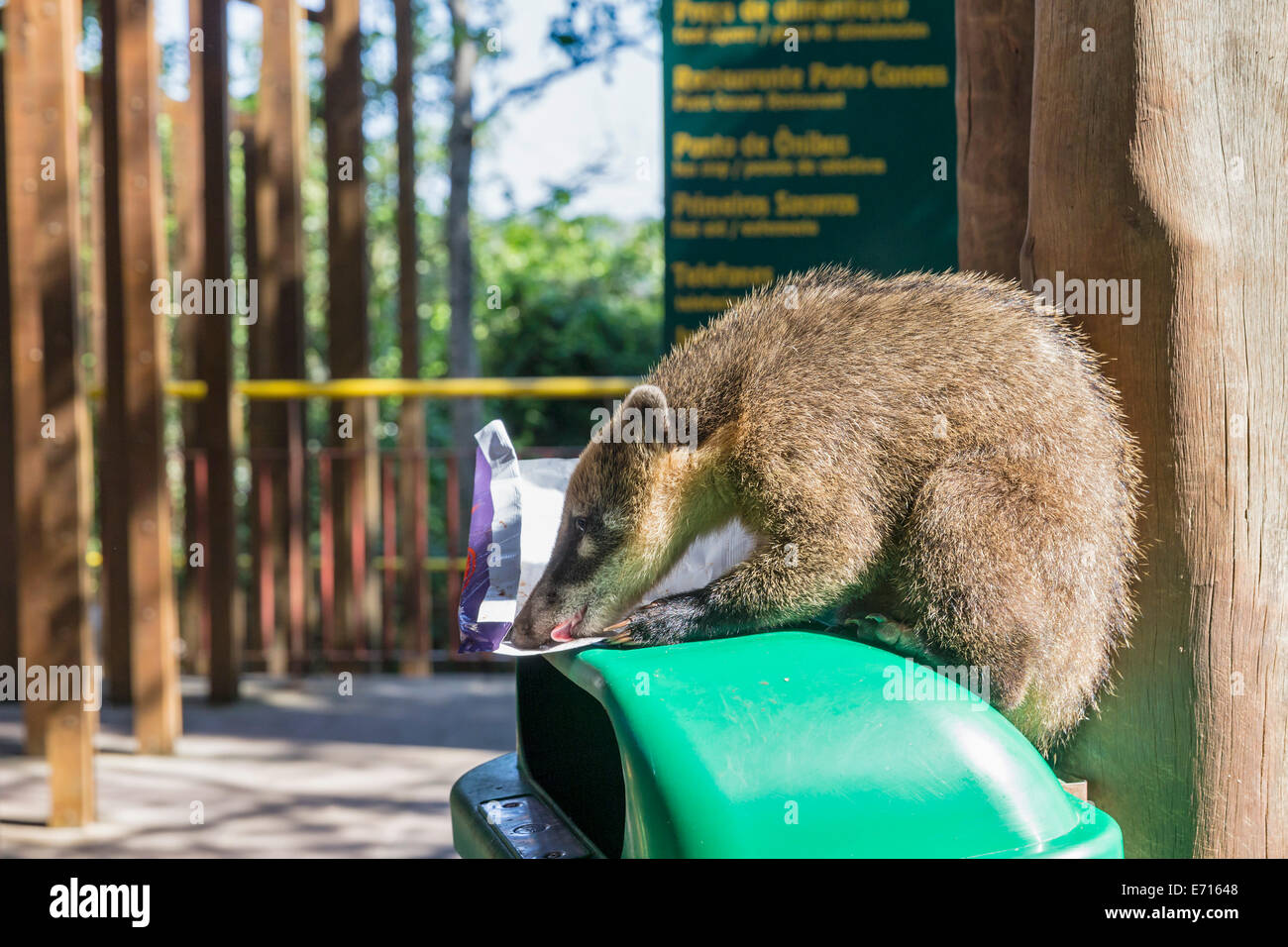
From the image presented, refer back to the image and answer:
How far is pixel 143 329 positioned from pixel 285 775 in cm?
248

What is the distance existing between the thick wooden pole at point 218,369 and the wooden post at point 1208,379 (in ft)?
17.2

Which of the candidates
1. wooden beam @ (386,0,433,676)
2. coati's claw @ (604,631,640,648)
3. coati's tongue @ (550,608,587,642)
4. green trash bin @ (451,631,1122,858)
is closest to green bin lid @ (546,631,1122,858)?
green trash bin @ (451,631,1122,858)

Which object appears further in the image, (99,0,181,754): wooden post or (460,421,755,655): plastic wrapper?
(99,0,181,754): wooden post

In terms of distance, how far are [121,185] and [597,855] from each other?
5022 millimetres

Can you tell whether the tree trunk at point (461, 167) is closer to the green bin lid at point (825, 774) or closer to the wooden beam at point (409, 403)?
the wooden beam at point (409, 403)

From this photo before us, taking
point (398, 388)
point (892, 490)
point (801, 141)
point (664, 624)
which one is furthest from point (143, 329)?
point (892, 490)

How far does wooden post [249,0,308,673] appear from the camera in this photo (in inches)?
278

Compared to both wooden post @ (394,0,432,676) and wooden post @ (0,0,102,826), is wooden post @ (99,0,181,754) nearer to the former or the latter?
wooden post @ (0,0,102,826)

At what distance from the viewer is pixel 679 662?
1741 mm

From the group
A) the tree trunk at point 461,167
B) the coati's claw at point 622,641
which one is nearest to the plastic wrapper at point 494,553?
the coati's claw at point 622,641

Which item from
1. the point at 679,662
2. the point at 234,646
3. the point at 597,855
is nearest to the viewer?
the point at 679,662

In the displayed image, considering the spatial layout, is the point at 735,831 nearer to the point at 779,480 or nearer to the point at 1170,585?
the point at 779,480

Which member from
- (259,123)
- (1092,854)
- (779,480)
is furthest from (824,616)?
(259,123)

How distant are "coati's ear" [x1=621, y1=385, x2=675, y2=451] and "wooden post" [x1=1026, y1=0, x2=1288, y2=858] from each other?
1058mm
